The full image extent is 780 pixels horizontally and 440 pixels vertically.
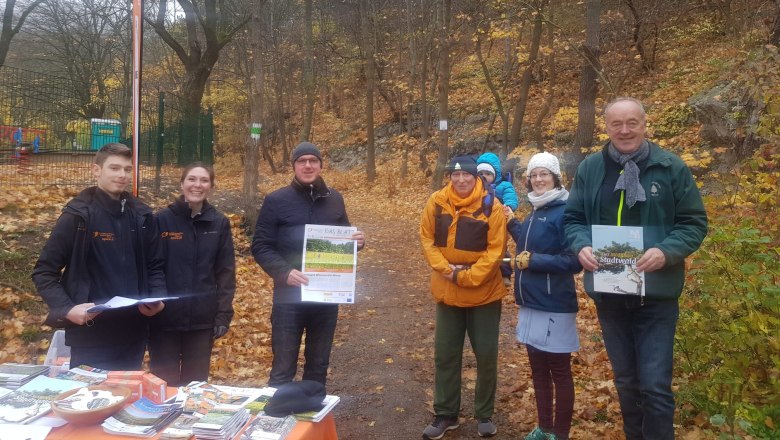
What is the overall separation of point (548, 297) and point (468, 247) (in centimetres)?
70

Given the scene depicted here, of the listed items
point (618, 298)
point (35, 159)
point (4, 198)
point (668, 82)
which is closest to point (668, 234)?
point (618, 298)

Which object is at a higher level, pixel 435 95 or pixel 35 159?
pixel 435 95

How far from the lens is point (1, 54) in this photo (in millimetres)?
14391

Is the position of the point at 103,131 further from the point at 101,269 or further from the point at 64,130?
the point at 101,269

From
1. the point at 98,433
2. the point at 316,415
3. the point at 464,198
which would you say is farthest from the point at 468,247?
the point at 98,433

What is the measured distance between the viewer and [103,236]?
3.58 m

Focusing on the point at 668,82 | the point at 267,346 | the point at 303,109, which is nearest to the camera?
the point at 267,346

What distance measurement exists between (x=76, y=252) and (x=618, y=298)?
11.0 ft

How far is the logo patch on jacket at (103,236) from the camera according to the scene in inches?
140

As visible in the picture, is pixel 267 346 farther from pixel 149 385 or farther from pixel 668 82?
pixel 668 82

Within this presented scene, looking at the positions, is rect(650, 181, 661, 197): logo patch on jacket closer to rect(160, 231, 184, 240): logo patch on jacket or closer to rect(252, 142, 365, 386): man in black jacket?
rect(252, 142, 365, 386): man in black jacket

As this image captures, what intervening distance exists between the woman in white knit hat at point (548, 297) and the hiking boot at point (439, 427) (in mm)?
693

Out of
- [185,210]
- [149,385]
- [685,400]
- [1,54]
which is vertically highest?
[1,54]

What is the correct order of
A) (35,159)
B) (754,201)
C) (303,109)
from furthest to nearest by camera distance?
(303,109) → (35,159) → (754,201)
